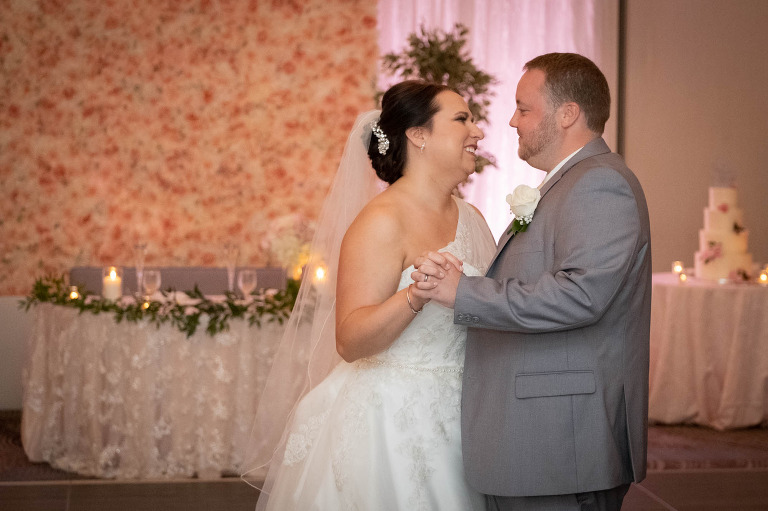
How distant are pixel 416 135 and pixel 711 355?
3636 mm

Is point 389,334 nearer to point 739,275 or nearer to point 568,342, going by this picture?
point 568,342

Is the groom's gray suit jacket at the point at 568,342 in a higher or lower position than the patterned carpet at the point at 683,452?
higher

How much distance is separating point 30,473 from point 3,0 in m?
4.33

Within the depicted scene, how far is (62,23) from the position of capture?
7012 mm

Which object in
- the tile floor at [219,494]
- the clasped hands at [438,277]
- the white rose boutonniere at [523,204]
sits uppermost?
the white rose boutonniere at [523,204]

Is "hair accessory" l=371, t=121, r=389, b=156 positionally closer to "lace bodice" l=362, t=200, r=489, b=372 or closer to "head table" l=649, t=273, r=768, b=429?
"lace bodice" l=362, t=200, r=489, b=372

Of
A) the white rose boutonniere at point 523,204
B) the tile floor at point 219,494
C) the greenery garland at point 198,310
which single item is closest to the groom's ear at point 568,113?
the white rose boutonniere at point 523,204

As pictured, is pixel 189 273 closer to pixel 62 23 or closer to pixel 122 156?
pixel 122 156

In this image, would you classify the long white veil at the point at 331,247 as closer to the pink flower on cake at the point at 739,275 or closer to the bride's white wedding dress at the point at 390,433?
the bride's white wedding dress at the point at 390,433

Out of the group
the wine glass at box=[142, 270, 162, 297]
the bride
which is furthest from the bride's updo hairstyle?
the wine glass at box=[142, 270, 162, 297]

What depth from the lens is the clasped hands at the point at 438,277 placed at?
1978mm

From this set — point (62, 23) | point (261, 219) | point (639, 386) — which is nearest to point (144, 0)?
point (62, 23)

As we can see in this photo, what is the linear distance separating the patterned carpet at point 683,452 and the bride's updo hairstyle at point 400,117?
2.84 meters

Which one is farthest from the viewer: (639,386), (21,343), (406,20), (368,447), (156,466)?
(406,20)
